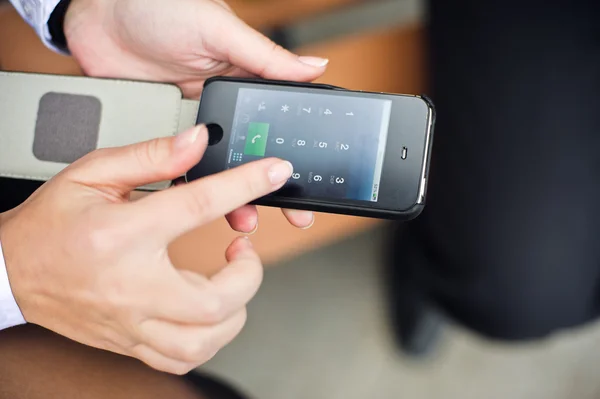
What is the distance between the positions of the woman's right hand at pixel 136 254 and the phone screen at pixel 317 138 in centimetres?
8

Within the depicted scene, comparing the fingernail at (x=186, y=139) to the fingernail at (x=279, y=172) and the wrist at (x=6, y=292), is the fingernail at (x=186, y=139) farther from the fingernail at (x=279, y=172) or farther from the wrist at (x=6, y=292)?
the wrist at (x=6, y=292)

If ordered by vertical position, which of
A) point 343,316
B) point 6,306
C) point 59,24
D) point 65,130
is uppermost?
point 59,24

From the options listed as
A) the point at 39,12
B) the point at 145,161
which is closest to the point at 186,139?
the point at 145,161

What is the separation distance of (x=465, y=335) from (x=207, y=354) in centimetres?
66

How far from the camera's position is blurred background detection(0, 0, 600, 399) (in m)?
0.89

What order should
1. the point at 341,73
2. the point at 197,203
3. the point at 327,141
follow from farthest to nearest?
the point at 341,73 < the point at 327,141 < the point at 197,203

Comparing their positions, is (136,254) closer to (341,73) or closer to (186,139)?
(186,139)

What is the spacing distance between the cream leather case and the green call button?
8cm

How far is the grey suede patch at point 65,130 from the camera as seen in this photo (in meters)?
0.60

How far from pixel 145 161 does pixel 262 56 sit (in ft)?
0.65

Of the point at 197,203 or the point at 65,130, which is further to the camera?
the point at 65,130

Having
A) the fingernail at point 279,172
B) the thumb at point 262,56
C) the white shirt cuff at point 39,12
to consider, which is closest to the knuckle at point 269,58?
the thumb at point 262,56

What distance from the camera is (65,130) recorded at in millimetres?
603

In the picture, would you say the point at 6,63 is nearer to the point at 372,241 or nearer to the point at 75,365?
the point at 75,365
